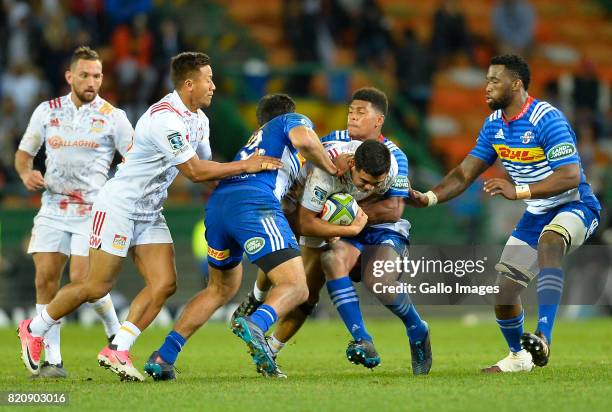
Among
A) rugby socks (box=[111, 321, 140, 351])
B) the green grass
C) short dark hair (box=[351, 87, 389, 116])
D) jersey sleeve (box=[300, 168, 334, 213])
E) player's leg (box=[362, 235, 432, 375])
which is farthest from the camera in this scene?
short dark hair (box=[351, 87, 389, 116])

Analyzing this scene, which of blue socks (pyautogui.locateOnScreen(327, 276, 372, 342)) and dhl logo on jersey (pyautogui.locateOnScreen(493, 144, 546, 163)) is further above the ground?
dhl logo on jersey (pyautogui.locateOnScreen(493, 144, 546, 163))

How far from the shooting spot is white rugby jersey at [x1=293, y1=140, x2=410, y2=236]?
948cm

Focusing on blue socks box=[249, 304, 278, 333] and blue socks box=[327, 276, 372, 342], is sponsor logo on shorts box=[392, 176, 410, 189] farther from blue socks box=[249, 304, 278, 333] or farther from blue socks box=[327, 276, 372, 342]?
blue socks box=[249, 304, 278, 333]

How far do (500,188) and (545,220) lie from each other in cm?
88

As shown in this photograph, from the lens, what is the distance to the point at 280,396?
7941mm

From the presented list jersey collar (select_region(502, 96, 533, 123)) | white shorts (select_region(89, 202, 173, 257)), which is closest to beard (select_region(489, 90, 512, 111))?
jersey collar (select_region(502, 96, 533, 123))

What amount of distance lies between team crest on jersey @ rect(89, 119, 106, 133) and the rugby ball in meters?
2.22

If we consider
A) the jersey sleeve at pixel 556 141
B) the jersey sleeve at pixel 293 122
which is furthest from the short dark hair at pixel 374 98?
the jersey sleeve at pixel 556 141

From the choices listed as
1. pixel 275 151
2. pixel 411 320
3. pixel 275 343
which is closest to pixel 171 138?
pixel 275 151

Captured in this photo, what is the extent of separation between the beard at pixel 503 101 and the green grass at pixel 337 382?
7.05 ft

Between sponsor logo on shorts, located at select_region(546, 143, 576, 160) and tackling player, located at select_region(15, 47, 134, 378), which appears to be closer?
sponsor logo on shorts, located at select_region(546, 143, 576, 160)

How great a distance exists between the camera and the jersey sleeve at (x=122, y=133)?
34.3ft

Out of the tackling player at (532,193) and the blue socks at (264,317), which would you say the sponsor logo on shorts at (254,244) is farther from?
the tackling player at (532,193)

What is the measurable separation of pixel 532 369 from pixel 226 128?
35.0ft
